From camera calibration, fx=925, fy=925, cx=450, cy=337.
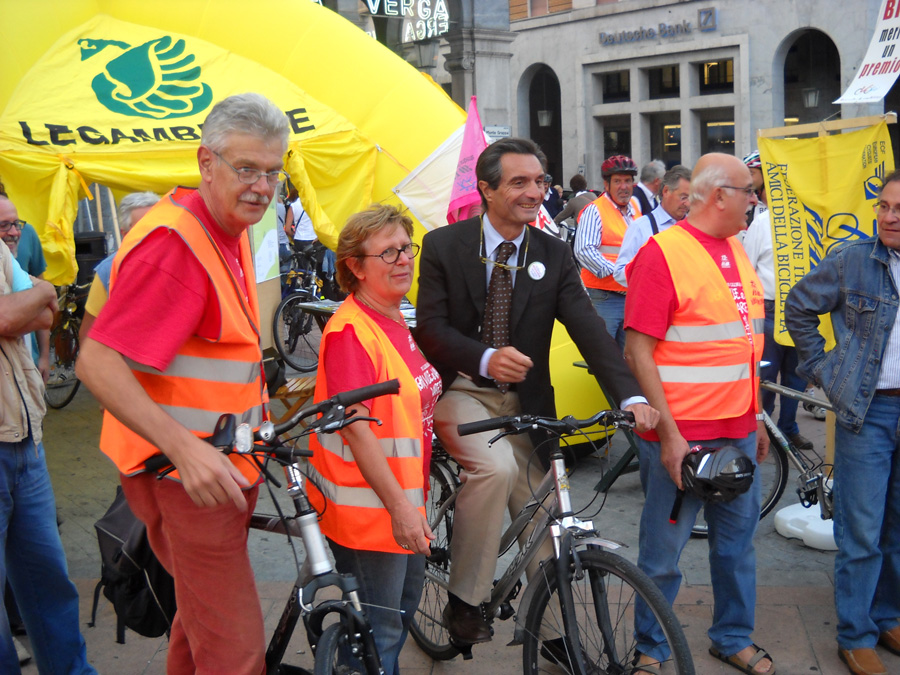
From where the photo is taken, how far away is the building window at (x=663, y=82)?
2569 cm

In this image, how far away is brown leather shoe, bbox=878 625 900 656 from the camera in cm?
391

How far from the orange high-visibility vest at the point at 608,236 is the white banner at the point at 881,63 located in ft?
7.16

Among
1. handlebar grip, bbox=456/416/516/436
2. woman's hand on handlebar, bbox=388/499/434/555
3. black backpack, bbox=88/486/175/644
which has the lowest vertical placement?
black backpack, bbox=88/486/175/644

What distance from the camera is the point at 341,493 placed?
3.00 metres

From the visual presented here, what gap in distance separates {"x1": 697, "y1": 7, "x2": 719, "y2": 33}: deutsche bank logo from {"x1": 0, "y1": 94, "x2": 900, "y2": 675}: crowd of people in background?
21.4 metres

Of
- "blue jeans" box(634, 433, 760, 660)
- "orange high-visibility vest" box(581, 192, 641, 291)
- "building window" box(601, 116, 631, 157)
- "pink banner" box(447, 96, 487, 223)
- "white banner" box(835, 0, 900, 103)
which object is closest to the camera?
"blue jeans" box(634, 433, 760, 660)

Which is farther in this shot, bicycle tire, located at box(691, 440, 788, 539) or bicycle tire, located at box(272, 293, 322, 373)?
bicycle tire, located at box(272, 293, 322, 373)

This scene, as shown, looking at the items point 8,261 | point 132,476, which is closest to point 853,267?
point 132,476

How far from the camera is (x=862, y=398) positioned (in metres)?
3.67

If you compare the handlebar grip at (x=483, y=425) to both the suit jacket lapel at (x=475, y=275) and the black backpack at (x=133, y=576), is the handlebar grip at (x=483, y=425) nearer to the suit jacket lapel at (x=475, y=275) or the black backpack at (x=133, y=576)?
the suit jacket lapel at (x=475, y=275)

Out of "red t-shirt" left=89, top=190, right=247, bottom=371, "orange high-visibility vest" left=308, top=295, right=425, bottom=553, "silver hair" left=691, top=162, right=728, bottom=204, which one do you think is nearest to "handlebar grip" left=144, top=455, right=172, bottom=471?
"red t-shirt" left=89, top=190, right=247, bottom=371

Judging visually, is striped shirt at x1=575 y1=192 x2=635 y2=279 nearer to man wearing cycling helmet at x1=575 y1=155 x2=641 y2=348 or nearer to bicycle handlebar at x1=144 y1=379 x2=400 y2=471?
man wearing cycling helmet at x1=575 y1=155 x2=641 y2=348

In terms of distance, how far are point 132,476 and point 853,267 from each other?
2842mm

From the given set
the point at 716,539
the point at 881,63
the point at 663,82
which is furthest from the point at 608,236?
the point at 663,82
